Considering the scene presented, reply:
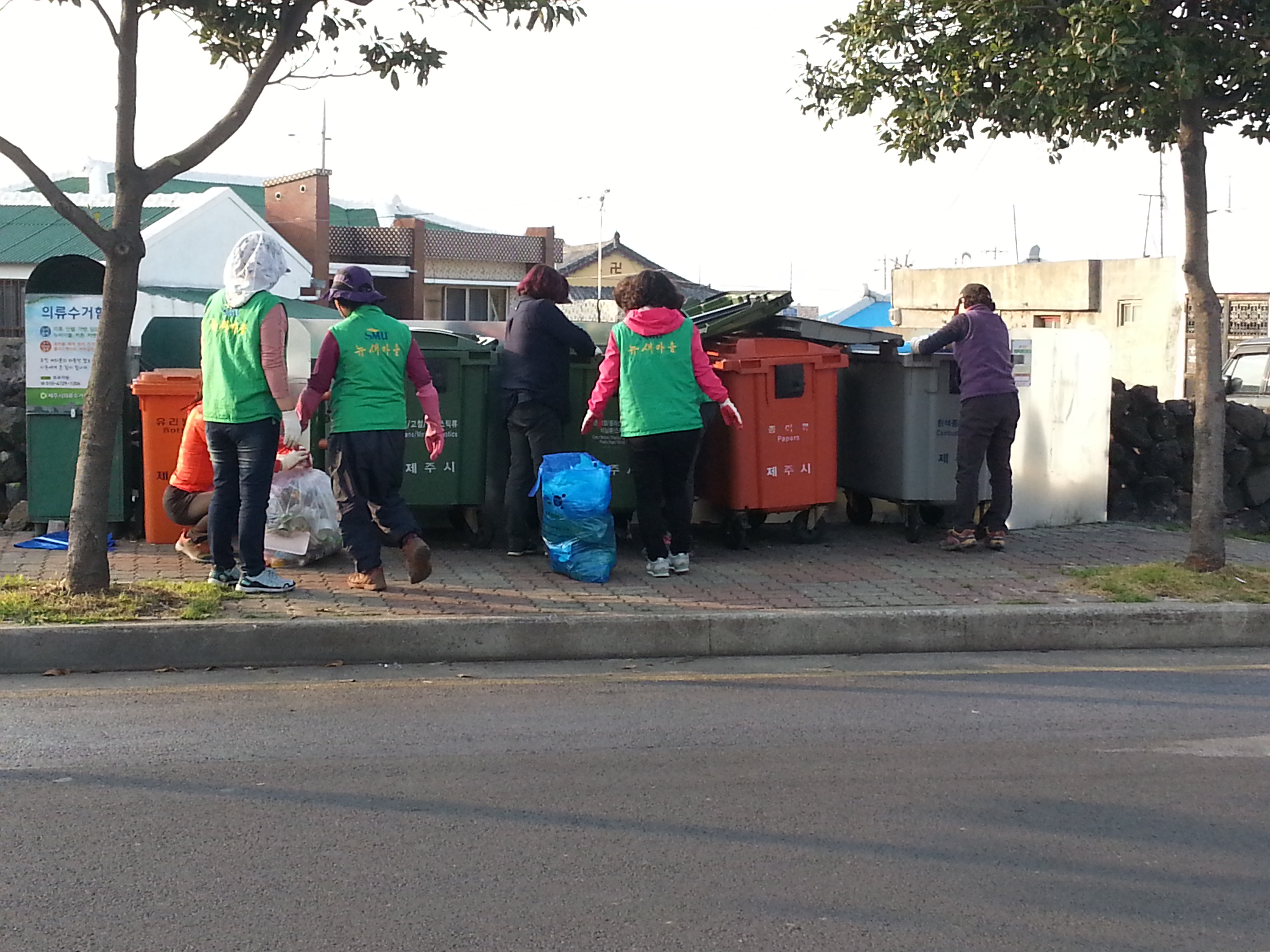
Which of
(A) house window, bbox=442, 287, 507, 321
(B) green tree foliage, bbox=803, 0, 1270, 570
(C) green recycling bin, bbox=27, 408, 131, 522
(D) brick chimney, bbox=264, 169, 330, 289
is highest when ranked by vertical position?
(D) brick chimney, bbox=264, 169, 330, 289

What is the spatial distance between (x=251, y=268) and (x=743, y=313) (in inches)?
127

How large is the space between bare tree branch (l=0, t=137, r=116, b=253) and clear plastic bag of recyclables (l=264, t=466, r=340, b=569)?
5.74ft

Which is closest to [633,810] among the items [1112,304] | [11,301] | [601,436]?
[601,436]

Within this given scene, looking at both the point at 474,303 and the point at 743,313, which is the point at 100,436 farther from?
the point at 474,303

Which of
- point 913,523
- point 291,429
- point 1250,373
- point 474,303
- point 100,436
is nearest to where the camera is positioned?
point 100,436

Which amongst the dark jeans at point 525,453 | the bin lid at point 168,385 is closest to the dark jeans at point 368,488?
the dark jeans at point 525,453

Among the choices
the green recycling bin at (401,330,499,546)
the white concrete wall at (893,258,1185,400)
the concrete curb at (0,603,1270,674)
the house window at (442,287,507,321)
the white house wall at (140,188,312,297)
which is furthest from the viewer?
the house window at (442,287,507,321)

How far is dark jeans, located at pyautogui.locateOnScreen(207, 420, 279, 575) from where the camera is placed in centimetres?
738

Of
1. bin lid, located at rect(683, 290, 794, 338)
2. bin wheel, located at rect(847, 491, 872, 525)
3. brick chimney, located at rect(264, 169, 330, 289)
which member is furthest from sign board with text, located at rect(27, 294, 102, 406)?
brick chimney, located at rect(264, 169, 330, 289)

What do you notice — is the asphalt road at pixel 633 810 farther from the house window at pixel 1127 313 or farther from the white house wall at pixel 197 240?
the white house wall at pixel 197 240

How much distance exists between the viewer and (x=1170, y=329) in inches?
1234

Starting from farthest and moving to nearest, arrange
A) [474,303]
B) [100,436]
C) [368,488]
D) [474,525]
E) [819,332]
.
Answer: [474,303], [819,332], [474,525], [368,488], [100,436]

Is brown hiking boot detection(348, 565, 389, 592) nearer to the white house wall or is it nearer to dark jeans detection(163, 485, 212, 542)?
dark jeans detection(163, 485, 212, 542)

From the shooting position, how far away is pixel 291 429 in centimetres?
888
